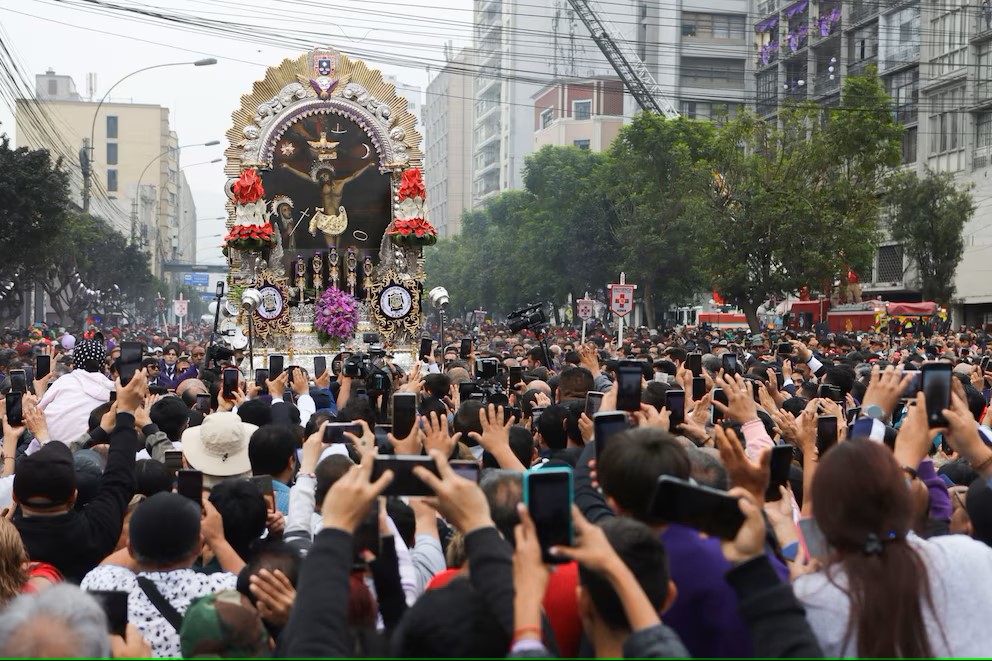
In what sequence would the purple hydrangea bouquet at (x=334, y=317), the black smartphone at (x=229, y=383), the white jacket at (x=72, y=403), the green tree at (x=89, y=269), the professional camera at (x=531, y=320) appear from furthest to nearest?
the green tree at (x=89, y=269)
the purple hydrangea bouquet at (x=334, y=317)
the professional camera at (x=531, y=320)
the black smartphone at (x=229, y=383)
the white jacket at (x=72, y=403)

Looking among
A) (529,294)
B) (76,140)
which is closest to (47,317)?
(529,294)

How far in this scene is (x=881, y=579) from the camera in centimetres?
310

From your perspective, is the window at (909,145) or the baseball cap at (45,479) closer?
the baseball cap at (45,479)

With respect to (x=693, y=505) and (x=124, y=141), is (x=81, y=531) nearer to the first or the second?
(x=693, y=505)

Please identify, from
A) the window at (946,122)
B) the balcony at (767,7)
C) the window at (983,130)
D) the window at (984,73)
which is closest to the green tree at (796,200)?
the window at (983,130)

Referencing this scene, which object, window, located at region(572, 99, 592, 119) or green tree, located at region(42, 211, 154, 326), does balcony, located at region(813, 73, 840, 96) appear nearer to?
window, located at region(572, 99, 592, 119)

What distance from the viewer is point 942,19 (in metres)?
44.9

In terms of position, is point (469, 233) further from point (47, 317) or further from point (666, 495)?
point (666, 495)

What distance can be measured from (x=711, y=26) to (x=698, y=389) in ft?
232

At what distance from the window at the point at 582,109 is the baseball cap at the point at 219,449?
3057 inches

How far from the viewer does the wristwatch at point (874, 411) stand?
4750mm

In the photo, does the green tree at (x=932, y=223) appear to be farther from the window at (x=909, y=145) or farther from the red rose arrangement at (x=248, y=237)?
the red rose arrangement at (x=248, y=237)

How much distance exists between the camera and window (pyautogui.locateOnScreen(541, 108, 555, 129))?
8619 cm

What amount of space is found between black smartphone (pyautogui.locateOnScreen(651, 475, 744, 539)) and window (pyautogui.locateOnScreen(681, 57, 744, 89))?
72310 millimetres
